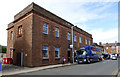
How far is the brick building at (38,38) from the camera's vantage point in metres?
15.4

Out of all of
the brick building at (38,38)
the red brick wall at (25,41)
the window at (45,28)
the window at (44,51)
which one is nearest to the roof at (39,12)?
the brick building at (38,38)

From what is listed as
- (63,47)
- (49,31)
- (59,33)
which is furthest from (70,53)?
(49,31)

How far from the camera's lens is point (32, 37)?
Result: 15078 mm

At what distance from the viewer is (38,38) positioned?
52.7 ft

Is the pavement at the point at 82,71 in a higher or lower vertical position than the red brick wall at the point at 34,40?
lower

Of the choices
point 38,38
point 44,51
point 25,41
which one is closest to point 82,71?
point 44,51

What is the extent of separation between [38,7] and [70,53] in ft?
40.6

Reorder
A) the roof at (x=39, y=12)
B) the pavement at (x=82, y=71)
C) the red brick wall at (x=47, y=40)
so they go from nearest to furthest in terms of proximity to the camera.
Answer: the pavement at (x=82, y=71) < the red brick wall at (x=47, y=40) < the roof at (x=39, y=12)

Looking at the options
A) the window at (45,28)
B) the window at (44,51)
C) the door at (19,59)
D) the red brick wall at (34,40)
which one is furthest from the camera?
the window at (45,28)

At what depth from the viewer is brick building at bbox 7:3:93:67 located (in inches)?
605

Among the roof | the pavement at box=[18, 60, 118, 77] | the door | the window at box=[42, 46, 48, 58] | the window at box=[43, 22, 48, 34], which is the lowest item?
the pavement at box=[18, 60, 118, 77]

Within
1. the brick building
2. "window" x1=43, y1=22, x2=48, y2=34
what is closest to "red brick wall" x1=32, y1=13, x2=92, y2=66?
the brick building

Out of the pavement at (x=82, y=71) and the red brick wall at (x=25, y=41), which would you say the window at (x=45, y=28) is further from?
the pavement at (x=82, y=71)

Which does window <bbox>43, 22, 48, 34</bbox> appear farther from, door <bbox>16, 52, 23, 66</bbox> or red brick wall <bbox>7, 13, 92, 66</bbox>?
door <bbox>16, 52, 23, 66</bbox>
